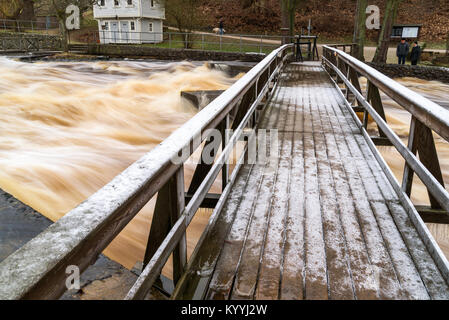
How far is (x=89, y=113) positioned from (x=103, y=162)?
→ 4195mm

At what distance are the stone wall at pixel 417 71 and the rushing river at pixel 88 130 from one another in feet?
1.85

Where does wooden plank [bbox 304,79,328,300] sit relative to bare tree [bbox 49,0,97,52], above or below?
below

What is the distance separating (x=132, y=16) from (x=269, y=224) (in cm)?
4167

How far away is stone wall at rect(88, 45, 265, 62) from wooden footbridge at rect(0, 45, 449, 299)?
19.6 meters

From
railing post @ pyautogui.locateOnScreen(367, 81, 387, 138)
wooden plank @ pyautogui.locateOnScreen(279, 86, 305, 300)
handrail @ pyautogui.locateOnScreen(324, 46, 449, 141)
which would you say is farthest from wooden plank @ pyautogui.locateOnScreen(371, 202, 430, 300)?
railing post @ pyautogui.locateOnScreen(367, 81, 387, 138)

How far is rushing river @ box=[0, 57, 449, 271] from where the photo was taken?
485 centimetres

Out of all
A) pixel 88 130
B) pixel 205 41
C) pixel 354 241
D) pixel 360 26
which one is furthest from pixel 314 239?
pixel 205 41

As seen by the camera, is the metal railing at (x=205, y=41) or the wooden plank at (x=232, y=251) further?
the metal railing at (x=205, y=41)

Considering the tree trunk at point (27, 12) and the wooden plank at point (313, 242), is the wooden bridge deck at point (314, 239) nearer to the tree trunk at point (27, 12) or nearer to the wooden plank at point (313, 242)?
the wooden plank at point (313, 242)

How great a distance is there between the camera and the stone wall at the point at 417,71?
18.8 m
